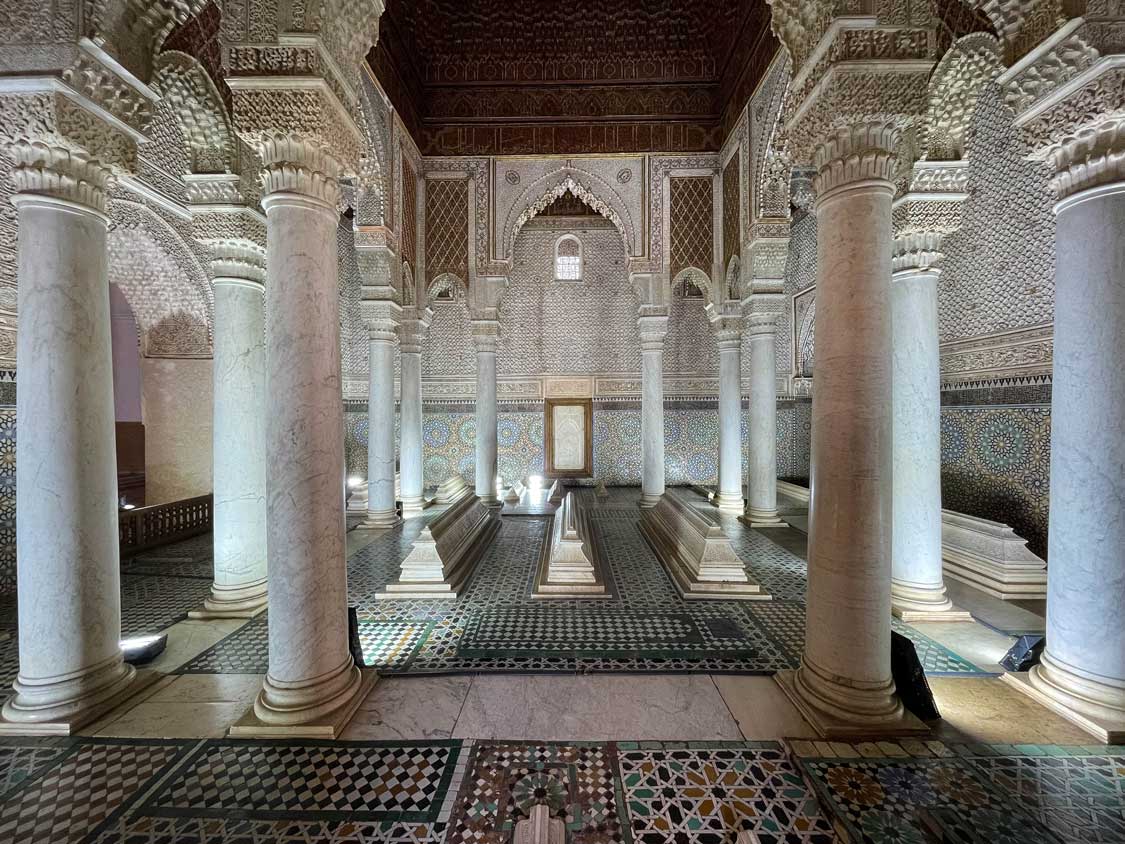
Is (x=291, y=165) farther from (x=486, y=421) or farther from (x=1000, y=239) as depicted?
(x=1000, y=239)

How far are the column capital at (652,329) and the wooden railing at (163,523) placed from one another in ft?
21.0

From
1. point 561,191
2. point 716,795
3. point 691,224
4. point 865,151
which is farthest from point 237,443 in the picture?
point 691,224

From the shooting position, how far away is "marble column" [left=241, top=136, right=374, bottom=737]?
2086 mm

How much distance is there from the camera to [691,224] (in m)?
7.13

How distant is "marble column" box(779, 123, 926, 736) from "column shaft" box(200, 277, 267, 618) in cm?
360

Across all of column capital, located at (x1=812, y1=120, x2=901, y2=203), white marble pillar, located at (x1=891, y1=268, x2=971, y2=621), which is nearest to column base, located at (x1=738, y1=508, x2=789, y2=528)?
white marble pillar, located at (x1=891, y1=268, x2=971, y2=621)

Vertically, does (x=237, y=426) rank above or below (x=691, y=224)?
below

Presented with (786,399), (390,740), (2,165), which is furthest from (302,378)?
(786,399)

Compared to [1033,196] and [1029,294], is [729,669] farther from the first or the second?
[1033,196]

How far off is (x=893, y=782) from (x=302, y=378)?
290 cm

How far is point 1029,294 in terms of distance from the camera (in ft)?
15.3

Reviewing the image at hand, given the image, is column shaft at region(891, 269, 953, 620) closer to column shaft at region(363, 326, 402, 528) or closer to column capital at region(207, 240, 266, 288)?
column capital at region(207, 240, 266, 288)

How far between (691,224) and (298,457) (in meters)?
6.72

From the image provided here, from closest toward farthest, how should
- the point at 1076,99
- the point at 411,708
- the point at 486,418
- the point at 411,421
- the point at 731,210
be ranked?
the point at 1076,99, the point at 411,708, the point at 731,210, the point at 411,421, the point at 486,418
